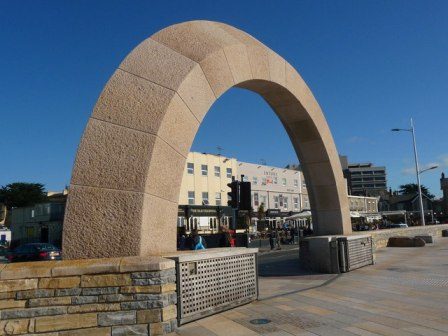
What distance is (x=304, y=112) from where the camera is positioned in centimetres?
1353

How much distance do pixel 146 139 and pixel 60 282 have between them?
268cm

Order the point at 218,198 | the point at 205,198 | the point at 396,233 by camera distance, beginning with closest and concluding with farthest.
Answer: the point at 396,233 < the point at 205,198 < the point at 218,198

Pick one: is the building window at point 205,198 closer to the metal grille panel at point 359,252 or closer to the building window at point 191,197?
the building window at point 191,197

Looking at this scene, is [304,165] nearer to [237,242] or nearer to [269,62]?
[237,242]

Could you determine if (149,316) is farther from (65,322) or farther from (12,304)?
(12,304)

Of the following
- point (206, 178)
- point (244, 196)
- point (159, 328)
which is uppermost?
point (206, 178)

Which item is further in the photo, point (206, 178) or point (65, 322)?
point (206, 178)

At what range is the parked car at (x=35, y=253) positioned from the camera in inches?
888

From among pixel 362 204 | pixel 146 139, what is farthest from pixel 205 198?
pixel 146 139

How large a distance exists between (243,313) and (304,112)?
7.66 metres

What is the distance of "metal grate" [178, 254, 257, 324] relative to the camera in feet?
22.1

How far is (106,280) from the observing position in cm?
589

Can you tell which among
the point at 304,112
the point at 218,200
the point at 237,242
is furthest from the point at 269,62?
the point at 218,200

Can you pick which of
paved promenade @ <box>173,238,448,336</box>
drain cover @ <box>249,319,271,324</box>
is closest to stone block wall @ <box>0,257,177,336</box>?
paved promenade @ <box>173,238,448,336</box>
